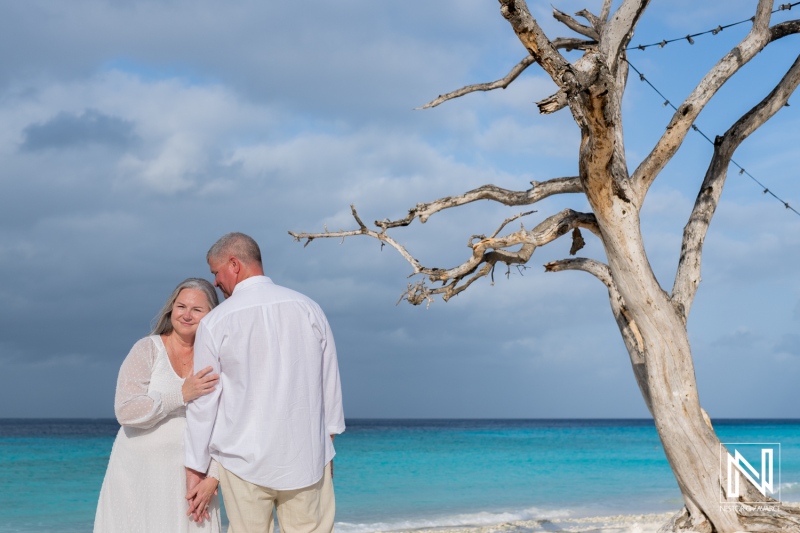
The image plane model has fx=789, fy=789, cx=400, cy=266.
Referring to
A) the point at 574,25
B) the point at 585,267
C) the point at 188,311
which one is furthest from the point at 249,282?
the point at 574,25

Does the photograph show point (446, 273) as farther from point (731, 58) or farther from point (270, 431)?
point (270, 431)

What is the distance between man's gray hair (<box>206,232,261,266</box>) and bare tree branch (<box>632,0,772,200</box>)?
129 inches

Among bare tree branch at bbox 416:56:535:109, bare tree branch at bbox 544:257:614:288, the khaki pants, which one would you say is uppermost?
bare tree branch at bbox 416:56:535:109

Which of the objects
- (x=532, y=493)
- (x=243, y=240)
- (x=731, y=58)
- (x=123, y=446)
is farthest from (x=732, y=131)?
(x=532, y=493)

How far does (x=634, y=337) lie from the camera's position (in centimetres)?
600

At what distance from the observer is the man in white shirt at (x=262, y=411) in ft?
10.3

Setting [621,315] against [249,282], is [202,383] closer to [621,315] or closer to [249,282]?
[249,282]

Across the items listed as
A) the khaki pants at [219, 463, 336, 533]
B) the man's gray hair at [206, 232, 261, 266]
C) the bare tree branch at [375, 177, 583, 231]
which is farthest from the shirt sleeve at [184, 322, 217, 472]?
the bare tree branch at [375, 177, 583, 231]

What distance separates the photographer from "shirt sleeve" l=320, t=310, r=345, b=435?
11.3 ft

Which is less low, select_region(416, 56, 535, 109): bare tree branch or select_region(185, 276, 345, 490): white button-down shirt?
select_region(416, 56, 535, 109): bare tree branch

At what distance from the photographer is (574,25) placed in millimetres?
6840

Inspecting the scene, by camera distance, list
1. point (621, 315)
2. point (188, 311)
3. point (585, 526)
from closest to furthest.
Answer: point (188, 311) → point (621, 315) → point (585, 526)

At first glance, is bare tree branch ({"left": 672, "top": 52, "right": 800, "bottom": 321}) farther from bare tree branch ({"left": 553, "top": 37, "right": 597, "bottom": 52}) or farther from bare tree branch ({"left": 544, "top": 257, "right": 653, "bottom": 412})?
bare tree branch ({"left": 553, "top": 37, "right": 597, "bottom": 52})

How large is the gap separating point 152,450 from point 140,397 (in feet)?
0.88
